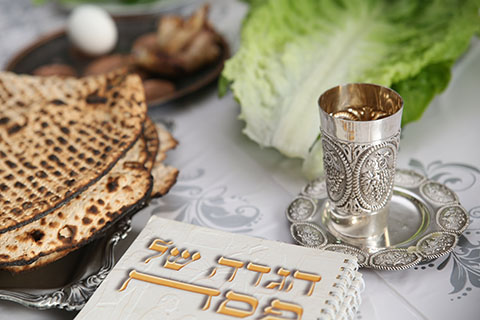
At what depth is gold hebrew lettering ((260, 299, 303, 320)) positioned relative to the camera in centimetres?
57

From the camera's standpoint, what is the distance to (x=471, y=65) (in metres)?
1.16

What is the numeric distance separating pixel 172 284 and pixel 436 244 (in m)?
0.36

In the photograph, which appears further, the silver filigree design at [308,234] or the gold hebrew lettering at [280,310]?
the silver filigree design at [308,234]

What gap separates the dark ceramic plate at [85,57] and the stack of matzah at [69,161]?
0.70ft

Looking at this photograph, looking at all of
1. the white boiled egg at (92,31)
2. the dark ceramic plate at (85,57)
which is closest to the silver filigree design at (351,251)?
the dark ceramic plate at (85,57)

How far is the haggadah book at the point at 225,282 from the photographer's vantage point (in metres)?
0.59

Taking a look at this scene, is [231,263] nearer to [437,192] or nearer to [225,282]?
[225,282]

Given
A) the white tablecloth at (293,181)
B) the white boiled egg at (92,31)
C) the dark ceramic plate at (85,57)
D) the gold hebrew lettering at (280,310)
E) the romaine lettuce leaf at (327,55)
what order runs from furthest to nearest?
1. the white boiled egg at (92,31)
2. the dark ceramic plate at (85,57)
3. the romaine lettuce leaf at (327,55)
4. the white tablecloth at (293,181)
5. the gold hebrew lettering at (280,310)

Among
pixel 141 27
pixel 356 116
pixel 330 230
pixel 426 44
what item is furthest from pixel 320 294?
pixel 141 27

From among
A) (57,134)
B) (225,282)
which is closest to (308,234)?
(225,282)

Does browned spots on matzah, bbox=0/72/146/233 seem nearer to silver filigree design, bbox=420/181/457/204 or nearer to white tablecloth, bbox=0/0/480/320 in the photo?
white tablecloth, bbox=0/0/480/320

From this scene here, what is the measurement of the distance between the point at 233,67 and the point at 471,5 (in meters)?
0.53

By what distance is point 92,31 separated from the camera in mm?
1342

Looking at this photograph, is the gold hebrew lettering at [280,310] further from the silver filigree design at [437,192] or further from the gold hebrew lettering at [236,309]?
the silver filigree design at [437,192]
